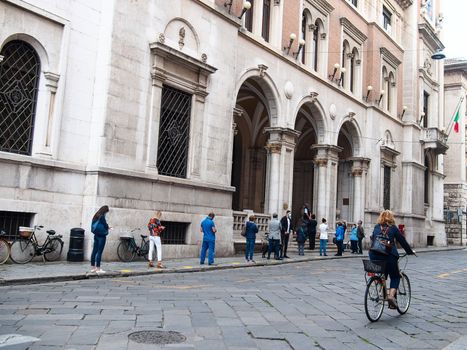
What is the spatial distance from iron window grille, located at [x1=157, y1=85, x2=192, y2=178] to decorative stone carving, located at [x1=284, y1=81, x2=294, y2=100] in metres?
6.97

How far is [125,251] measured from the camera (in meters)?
15.0

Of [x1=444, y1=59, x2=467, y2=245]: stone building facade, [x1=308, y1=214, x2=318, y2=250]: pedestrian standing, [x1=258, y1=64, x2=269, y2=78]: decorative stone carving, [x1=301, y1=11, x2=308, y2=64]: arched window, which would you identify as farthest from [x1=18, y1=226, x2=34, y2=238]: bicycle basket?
[x1=444, y1=59, x2=467, y2=245]: stone building facade

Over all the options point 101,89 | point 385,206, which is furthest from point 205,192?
point 385,206

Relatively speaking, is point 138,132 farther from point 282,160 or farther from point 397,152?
point 397,152

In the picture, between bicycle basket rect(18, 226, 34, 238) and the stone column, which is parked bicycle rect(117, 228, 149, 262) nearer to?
bicycle basket rect(18, 226, 34, 238)

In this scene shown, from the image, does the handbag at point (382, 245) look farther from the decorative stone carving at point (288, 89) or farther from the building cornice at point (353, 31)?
the building cornice at point (353, 31)

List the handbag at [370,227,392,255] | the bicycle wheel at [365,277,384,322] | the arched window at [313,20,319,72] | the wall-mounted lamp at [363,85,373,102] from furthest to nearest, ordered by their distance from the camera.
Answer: the wall-mounted lamp at [363,85,373,102] → the arched window at [313,20,319,72] → the handbag at [370,227,392,255] → the bicycle wheel at [365,277,384,322]

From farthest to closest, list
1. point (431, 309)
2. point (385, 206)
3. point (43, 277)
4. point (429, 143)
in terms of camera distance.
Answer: point (429, 143) → point (385, 206) → point (43, 277) → point (431, 309)

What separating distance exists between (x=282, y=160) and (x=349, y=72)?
402 inches

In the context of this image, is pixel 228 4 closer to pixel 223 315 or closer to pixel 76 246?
pixel 76 246

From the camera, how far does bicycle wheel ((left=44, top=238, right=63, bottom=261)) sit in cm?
1345

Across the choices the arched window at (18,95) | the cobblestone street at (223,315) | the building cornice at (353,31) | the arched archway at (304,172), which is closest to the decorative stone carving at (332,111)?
the arched archway at (304,172)

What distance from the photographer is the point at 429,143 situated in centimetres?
3847

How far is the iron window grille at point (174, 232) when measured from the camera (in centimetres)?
1689
